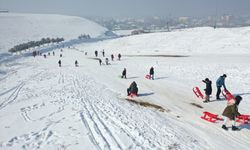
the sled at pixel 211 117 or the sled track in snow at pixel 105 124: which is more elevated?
the sled at pixel 211 117

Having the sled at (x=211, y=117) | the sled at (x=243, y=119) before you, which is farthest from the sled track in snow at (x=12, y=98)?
the sled at (x=243, y=119)

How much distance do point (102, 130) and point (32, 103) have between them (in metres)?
9.43

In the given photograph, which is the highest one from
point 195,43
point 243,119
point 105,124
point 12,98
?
point 195,43

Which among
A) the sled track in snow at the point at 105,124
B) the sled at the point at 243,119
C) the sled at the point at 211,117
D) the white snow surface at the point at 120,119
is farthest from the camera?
the sled at the point at 211,117

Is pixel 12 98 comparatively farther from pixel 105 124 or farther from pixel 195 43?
pixel 195 43

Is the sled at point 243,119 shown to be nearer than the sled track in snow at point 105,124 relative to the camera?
No

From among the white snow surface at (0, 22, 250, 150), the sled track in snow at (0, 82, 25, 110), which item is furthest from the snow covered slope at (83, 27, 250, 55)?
the sled track in snow at (0, 82, 25, 110)

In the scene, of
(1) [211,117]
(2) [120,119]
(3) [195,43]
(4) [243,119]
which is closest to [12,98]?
(2) [120,119]

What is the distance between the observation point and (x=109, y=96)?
20734mm

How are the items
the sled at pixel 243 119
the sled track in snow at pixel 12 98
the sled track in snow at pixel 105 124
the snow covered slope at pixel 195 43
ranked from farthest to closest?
the snow covered slope at pixel 195 43 < the sled track in snow at pixel 12 98 < the sled at pixel 243 119 < the sled track in snow at pixel 105 124

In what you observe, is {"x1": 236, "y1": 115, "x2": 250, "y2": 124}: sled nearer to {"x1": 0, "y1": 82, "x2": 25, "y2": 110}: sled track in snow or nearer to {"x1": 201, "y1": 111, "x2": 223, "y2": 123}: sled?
{"x1": 201, "y1": 111, "x2": 223, "y2": 123}: sled

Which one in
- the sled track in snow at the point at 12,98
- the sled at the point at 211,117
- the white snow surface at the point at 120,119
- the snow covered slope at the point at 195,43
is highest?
the snow covered slope at the point at 195,43

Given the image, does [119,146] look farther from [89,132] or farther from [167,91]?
[167,91]

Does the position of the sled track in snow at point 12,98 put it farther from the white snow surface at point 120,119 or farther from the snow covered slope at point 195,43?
the snow covered slope at point 195,43
